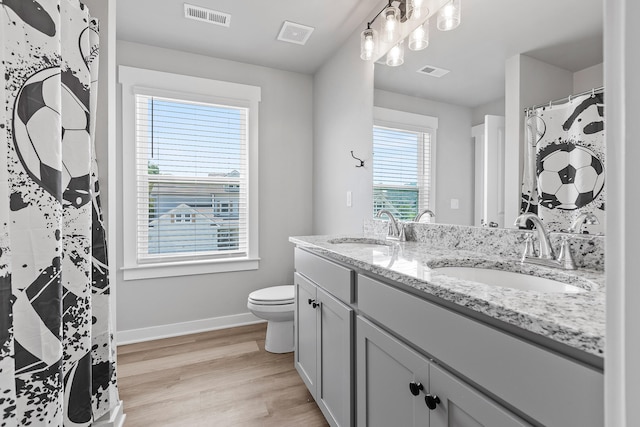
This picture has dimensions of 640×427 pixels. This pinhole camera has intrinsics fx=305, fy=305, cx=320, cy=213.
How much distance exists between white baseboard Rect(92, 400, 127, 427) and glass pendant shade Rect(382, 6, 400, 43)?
2.52 metres

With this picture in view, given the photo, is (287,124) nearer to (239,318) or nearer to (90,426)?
(239,318)

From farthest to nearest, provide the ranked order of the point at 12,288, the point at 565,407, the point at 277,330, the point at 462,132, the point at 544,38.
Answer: the point at 277,330
the point at 462,132
the point at 544,38
the point at 12,288
the point at 565,407

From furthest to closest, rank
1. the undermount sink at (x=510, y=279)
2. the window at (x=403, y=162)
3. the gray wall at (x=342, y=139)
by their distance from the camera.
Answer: the gray wall at (x=342, y=139)
the window at (x=403, y=162)
the undermount sink at (x=510, y=279)

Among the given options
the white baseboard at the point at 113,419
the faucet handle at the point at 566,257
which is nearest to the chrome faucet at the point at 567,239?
the faucet handle at the point at 566,257

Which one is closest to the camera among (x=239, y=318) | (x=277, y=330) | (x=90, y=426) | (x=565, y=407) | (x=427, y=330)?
(x=565, y=407)

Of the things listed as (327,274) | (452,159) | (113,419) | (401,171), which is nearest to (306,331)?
(327,274)

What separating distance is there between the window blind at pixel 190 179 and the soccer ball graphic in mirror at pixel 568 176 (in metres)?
2.34

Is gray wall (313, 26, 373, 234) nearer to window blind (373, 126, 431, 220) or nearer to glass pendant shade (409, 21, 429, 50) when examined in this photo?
window blind (373, 126, 431, 220)

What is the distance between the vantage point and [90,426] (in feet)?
4.26

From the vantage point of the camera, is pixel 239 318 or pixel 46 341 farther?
pixel 239 318

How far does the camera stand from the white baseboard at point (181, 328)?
2.50 meters

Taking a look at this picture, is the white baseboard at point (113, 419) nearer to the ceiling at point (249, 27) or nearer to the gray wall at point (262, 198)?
the gray wall at point (262, 198)

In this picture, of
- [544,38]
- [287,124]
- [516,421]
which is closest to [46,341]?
[516,421]

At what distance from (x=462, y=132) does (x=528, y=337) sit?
1119mm
